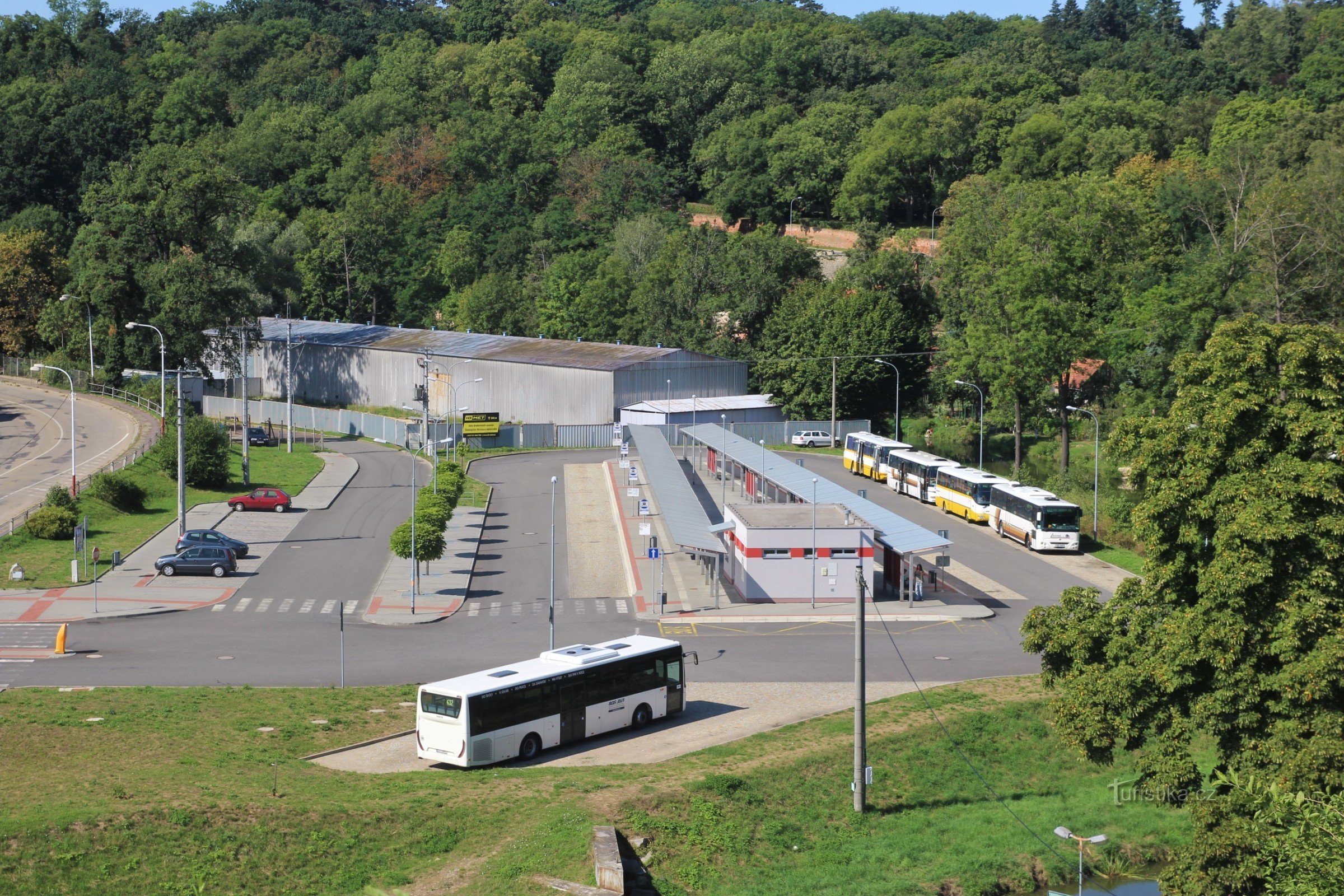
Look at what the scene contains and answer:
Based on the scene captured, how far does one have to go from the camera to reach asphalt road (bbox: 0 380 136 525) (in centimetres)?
6455

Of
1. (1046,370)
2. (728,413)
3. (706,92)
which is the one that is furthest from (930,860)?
(706,92)

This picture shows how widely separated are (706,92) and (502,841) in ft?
490

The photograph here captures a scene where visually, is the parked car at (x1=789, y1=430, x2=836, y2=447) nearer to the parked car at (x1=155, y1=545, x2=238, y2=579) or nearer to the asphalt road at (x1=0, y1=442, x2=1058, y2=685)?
the asphalt road at (x1=0, y1=442, x2=1058, y2=685)

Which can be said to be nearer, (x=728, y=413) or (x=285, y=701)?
(x=285, y=701)

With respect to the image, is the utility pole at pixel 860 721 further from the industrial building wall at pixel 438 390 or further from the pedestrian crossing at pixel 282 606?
the industrial building wall at pixel 438 390

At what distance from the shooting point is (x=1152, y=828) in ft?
99.4

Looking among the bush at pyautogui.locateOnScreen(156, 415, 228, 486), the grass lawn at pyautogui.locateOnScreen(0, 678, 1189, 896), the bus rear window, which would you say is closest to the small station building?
the grass lawn at pyautogui.locateOnScreen(0, 678, 1189, 896)

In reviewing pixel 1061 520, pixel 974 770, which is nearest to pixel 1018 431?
pixel 1061 520

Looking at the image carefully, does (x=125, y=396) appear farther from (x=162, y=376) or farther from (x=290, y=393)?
(x=162, y=376)

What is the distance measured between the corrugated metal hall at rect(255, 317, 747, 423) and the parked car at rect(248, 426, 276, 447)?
7307mm

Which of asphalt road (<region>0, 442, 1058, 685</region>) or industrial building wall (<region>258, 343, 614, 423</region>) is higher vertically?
industrial building wall (<region>258, 343, 614, 423</region>)

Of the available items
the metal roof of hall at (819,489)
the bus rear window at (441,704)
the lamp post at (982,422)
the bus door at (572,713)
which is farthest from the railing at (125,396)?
the bus rear window at (441,704)

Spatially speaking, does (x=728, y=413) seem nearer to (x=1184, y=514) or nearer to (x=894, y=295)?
(x=894, y=295)

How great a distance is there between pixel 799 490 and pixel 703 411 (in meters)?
36.5
